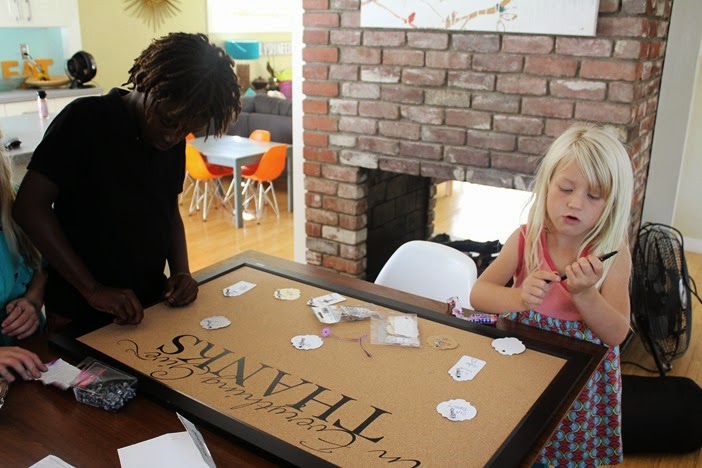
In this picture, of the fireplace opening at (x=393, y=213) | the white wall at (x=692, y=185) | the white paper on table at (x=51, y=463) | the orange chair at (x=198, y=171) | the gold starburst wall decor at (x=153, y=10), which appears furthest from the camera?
the gold starburst wall decor at (x=153, y=10)

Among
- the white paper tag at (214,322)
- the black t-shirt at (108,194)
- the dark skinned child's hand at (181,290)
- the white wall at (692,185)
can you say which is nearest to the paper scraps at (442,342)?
the white paper tag at (214,322)

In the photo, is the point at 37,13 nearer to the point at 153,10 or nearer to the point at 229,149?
the point at 153,10

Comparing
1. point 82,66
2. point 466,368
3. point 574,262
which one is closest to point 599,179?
point 574,262

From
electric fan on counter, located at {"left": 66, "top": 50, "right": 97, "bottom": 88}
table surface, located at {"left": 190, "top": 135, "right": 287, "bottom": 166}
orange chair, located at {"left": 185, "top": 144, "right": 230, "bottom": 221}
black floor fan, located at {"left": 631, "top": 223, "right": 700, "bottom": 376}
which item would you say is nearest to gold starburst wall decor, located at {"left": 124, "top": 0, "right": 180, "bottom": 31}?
electric fan on counter, located at {"left": 66, "top": 50, "right": 97, "bottom": 88}

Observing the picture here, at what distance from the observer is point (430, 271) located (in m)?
2.03

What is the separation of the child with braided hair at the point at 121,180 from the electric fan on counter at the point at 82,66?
464cm

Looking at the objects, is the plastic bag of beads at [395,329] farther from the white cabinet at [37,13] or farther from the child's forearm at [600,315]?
the white cabinet at [37,13]

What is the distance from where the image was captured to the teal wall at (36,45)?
19.8ft

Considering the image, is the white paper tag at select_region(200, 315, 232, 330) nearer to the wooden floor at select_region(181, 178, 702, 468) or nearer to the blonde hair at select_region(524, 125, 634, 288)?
the blonde hair at select_region(524, 125, 634, 288)

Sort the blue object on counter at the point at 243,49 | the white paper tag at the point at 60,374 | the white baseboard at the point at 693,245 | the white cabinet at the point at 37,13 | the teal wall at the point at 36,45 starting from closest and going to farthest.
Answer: the white paper tag at the point at 60,374 → the white baseboard at the point at 693,245 → the white cabinet at the point at 37,13 → the teal wall at the point at 36,45 → the blue object on counter at the point at 243,49

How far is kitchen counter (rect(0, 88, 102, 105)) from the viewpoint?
214 inches

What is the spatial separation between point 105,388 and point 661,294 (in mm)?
2408

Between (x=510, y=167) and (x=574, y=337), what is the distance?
1.25m

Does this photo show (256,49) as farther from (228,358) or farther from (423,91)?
(228,358)
